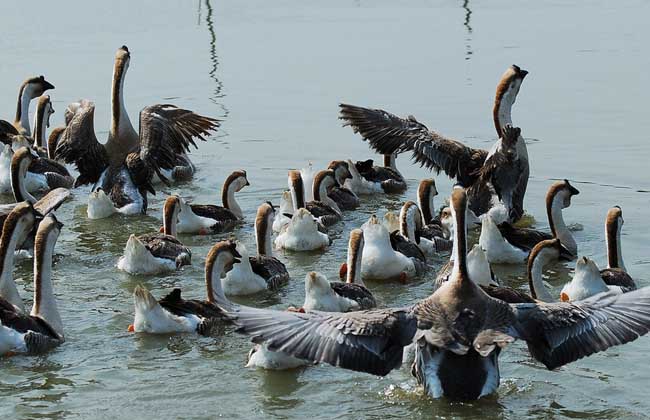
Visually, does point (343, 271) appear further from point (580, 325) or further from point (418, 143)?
point (580, 325)

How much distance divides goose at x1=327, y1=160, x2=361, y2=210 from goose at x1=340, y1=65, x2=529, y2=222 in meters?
0.48

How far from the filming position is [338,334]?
837cm

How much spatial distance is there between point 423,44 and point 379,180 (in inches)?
414

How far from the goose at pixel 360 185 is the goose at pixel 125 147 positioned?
6.41 ft

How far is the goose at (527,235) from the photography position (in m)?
12.7

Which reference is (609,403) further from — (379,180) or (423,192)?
(379,180)

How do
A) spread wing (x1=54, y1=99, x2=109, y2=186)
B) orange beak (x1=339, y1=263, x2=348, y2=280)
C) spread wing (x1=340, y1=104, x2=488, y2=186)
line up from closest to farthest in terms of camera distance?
1. orange beak (x1=339, y1=263, x2=348, y2=280)
2. spread wing (x1=340, y1=104, x2=488, y2=186)
3. spread wing (x1=54, y1=99, x2=109, y2=186)

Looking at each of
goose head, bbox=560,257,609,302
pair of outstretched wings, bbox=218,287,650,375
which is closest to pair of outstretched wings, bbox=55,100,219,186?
goose head, bbox=560,257,609,302

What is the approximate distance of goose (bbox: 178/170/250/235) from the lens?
45.6 ft

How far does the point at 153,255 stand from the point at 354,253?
2.19 m

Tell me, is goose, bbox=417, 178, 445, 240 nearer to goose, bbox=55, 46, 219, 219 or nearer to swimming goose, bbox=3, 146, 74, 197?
goose, bbox=55, 46, 219, 219

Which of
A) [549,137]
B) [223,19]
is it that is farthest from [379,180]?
[223,19]

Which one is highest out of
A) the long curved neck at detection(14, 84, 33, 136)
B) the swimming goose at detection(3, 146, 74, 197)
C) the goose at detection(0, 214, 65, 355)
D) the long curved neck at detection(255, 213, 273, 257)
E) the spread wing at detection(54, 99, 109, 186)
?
the long curved neck at detection(14, 84, 33, 136)

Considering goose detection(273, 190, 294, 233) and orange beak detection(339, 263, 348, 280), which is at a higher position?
goose detection(273, 190, 294, 233)
